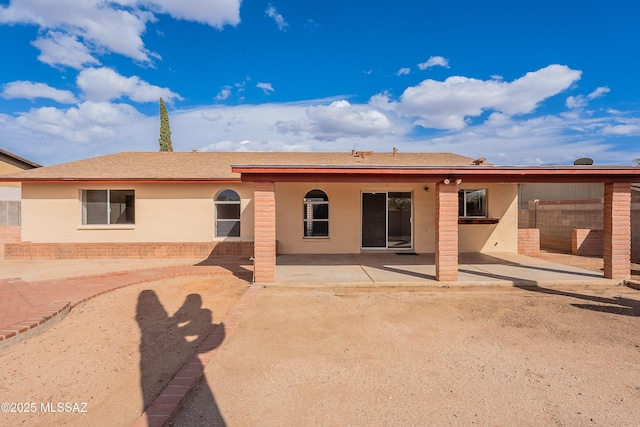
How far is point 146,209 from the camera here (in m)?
11.6

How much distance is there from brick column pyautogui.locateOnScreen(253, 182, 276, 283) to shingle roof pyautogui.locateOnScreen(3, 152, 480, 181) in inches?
152

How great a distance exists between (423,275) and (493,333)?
11.1ft

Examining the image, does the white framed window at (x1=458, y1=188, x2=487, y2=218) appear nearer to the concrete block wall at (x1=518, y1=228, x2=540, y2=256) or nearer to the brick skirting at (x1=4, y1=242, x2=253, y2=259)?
the concrete block wall at (x1=518, y1=228, x2=540, y2=256)

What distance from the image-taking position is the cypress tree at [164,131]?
27.6m

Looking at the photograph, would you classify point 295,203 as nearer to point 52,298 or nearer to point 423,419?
point 52,298

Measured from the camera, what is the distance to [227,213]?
11.8m

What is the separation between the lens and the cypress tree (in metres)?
27.6

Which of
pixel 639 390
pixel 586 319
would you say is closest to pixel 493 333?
pixel 639 390

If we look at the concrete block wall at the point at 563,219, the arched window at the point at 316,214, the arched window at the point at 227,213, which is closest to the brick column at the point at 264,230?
the arched window at the point at 316,214

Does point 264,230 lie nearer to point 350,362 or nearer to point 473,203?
point 350,362

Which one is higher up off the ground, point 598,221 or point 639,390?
point 598,221

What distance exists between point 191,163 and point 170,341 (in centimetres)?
1016

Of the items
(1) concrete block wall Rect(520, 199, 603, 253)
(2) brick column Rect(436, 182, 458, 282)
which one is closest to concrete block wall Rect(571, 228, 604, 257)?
(1) concrete block wall Rect(520, 199, 603, 253)

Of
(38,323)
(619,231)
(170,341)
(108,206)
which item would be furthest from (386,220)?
(108,206)
